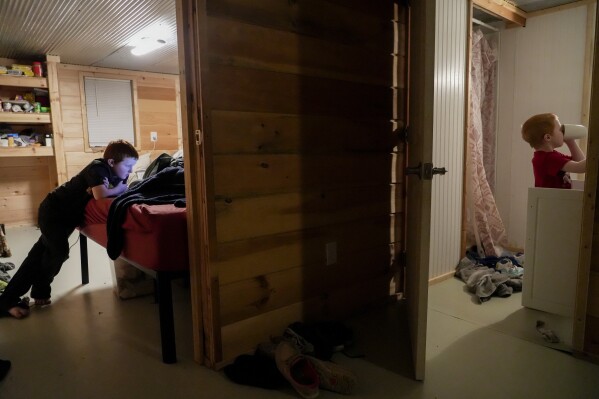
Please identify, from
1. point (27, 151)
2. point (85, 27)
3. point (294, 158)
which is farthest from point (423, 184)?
point (27, 151)

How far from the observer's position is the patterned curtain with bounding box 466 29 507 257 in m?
3.28

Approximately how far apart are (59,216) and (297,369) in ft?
5.89

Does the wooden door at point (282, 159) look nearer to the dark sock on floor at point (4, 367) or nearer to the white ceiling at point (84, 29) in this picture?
the dark sock on floor at point (4, 367)

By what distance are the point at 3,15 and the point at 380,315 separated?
392 cm

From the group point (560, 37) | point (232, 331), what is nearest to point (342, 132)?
point (232, 331)

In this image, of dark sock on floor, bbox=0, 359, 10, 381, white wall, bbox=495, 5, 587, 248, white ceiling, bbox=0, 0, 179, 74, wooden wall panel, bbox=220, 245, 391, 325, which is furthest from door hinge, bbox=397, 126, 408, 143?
dark sock on floor, bbox=0, 359, 10, 381

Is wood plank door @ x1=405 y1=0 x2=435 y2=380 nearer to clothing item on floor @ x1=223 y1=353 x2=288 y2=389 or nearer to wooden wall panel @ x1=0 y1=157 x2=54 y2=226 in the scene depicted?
clothing item on floor @ x1=223 y1=353 x2=288 y2=389

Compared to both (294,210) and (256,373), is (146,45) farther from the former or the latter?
(256,373)

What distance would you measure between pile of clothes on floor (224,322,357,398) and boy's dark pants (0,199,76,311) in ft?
4.72

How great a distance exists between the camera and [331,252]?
7.23ft

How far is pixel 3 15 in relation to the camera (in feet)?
11.3

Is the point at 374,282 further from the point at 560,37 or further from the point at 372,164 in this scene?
the point at 560,37

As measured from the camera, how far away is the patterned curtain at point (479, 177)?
3.28m

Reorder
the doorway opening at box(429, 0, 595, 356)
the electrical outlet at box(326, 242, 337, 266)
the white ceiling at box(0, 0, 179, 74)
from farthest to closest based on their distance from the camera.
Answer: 1. the doorway opening at box(429, 0, 595, 356)
2. the white ceiling at box(0, 0, 179, 74)
3. the electrical outlet at box(326, 242, 337, 266)
